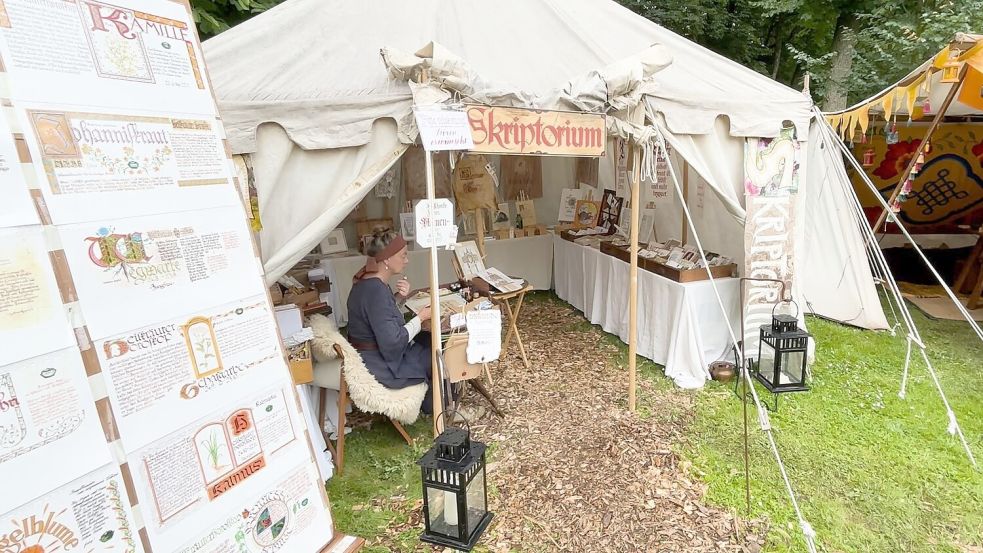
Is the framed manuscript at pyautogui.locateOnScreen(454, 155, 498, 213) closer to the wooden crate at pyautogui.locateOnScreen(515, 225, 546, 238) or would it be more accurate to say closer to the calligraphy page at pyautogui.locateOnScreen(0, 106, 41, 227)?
the wooden crate at pyautogui.locateOnScreen(515, 225, 546, 238)

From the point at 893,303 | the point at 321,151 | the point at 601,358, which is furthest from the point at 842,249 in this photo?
the point at 321,151

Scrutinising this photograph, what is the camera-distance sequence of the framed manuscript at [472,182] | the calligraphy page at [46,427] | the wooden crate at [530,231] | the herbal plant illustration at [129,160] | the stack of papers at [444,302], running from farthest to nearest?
the wooden crate at [530,231], the framed manuscript at [472,182], the stack of papers at [444,302], the herbal plant illustration at [129,160], the calligraphy page at [46,427]

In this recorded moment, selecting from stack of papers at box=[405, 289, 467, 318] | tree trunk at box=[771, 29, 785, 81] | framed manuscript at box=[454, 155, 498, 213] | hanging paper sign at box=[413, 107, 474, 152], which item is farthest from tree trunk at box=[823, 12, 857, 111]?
hanging paper sign at box=[413, 107, 474, 152]

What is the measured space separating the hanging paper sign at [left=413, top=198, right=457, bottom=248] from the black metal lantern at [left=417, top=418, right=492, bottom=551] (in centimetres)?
121

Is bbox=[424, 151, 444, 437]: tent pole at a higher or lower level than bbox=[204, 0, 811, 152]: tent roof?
lower

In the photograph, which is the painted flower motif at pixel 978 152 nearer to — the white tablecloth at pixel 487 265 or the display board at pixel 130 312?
the white tablecloth at pixel 487 265

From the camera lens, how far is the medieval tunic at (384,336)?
3.00m

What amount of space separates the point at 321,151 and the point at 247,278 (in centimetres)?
112

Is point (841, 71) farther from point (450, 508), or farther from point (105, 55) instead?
point (105, 55)

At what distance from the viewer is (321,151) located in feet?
8.75

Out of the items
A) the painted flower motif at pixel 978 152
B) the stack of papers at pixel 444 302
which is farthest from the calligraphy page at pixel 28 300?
the painted flower motif at pixel 978 152

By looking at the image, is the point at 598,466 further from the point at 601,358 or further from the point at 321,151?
the point at 321,151

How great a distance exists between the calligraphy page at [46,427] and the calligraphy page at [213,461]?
0.13 meters

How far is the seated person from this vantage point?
9.85ft
